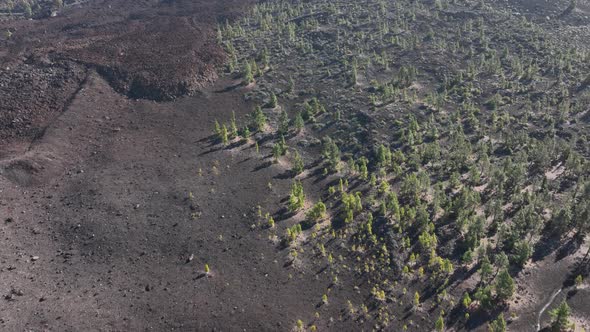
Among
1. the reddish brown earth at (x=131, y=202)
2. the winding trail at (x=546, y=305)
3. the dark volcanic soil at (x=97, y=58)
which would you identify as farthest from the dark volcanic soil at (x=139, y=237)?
the winding trail at (x=546, y=305)

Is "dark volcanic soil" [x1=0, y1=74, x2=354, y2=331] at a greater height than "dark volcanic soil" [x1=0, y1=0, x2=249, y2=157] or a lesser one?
lesser

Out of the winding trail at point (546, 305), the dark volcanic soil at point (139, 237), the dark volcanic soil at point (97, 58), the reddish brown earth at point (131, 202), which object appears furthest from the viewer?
the dark volcanic soil at point (97, 58)

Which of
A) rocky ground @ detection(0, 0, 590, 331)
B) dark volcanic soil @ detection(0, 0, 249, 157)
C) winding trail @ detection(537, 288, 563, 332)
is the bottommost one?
winding trail @ detection(537, 288, 563, 332)

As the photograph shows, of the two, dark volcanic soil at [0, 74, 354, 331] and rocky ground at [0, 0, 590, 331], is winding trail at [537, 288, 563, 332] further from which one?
dark volcanic soil at [0, 74, 354, 331]

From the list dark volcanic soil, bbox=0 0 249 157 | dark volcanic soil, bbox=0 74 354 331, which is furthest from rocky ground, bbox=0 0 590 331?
dark volcanic soil, bbox=0 0 249 157

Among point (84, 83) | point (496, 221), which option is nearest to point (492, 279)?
point (496, 221)

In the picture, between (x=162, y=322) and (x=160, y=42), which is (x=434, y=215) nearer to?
(x=162, y=322)

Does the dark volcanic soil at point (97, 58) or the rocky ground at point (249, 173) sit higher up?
the dark volcanic soil at point (97, 58)

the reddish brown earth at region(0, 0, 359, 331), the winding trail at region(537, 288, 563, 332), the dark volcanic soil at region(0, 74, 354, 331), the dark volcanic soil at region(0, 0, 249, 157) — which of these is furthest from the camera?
the dark volcanic soil at region(0, 0, 249, 157)

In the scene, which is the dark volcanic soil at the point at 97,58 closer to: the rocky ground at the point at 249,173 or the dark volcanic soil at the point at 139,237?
the rocky ground at the point at 249,173
